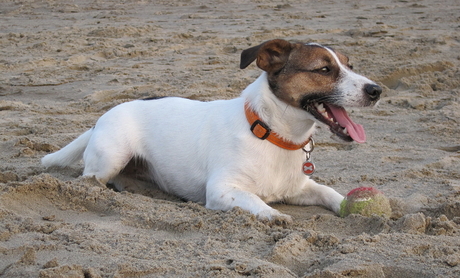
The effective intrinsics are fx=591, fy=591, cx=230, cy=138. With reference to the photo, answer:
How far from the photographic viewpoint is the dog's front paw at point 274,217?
3575 mm

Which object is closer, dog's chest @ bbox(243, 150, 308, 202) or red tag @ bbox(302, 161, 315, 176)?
dog's chest @ bbox(243, 150, 308, 202)

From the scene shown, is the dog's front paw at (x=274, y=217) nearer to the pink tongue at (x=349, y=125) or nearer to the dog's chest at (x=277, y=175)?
the dog's chest at (x=277, y=175)

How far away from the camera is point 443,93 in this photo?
740 centimetres

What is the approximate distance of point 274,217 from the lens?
3.61m

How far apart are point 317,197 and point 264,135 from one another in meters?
0.63

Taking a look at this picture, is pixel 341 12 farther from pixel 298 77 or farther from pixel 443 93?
pixel 298 77

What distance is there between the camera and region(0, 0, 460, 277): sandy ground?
9.55 ft

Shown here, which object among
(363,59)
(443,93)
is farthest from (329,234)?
(363,59)

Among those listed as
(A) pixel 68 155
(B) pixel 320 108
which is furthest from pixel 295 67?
(A) pixel 68 155

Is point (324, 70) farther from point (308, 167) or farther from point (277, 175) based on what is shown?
point (277, 175)

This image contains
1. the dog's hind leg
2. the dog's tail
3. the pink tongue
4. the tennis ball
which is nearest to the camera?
the tennis ball

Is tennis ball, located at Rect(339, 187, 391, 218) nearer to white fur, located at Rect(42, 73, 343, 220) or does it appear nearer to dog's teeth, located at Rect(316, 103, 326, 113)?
white fur, located at Rect(42, 73, 343, 220)

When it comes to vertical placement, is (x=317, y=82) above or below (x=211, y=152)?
above

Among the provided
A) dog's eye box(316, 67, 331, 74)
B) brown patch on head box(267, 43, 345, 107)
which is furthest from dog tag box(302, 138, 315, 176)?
dog's eye box(316, 67, 331, 74)
